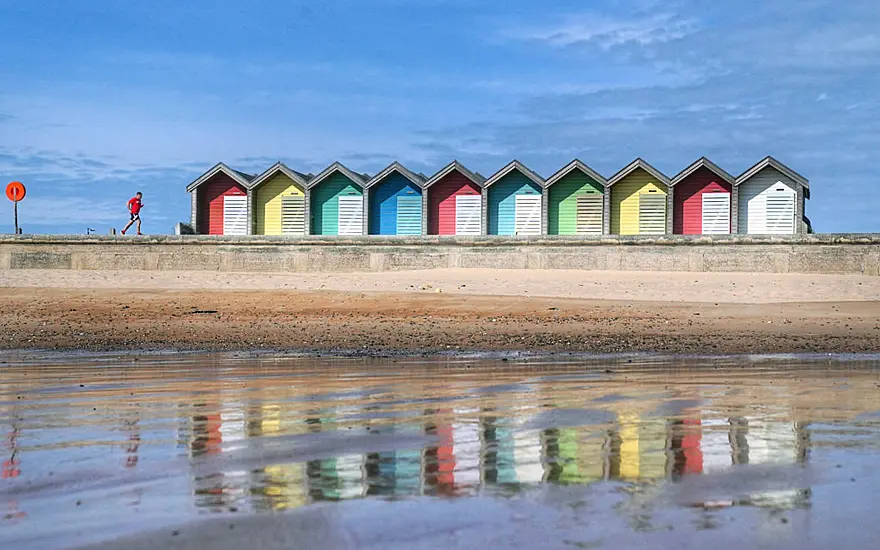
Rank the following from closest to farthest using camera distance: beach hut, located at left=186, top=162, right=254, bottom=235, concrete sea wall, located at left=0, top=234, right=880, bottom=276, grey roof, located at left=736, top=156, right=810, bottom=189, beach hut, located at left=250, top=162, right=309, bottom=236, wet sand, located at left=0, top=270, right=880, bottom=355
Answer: wet sand, located at left=0, top=270, right=880, bottom=355, concrete sea wall, located at left=0, top=234, right=880, bottom=276, grey roof, located at left=736, top=156, right=810, bottom=189, beach hut, located at left=250, top=162, right=309, bottom=236, beach hut, located at left=186, top=162, right=254, bottom=235

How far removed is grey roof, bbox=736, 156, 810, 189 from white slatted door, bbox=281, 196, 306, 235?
17.3 meters

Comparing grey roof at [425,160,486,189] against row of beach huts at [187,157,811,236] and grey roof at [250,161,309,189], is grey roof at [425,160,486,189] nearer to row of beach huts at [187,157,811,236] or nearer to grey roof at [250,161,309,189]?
row of beach huts at [187,157,811,236]

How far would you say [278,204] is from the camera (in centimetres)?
4266

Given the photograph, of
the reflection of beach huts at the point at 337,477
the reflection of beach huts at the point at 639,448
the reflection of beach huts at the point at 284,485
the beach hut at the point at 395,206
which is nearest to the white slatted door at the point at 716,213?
the beach hut at the point at 395,206

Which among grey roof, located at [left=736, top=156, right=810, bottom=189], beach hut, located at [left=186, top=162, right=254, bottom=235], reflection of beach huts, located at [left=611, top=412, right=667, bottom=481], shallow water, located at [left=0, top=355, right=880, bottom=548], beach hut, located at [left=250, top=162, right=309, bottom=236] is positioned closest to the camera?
shallow water, located at [left=0, top=355, right=880, bottom=548]

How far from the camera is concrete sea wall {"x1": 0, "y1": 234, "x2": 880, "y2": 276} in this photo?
1251 inches

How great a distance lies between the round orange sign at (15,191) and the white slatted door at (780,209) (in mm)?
29087

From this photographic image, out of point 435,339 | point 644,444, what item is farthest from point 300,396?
point 435,339

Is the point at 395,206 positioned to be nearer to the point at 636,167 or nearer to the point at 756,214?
the point at 636,167

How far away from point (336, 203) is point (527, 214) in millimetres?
7826

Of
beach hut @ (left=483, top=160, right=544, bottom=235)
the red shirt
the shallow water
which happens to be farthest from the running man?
the shallow water

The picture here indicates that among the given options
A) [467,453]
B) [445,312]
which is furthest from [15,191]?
[467,453]

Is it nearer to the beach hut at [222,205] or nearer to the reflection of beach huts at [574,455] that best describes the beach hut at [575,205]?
the beach hut at [222,205]

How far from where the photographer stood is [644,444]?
19.7 feet
